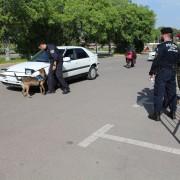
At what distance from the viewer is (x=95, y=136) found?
6207mm

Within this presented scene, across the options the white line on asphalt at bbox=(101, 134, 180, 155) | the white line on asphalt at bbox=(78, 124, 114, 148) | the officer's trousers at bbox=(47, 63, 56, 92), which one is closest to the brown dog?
the officer's trousers at bbox=(47, 63, 56, 92)

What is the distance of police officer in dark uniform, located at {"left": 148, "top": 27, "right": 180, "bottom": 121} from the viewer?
6.96 meters

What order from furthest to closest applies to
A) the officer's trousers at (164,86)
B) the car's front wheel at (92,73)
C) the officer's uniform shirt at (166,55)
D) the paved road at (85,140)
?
the car's front wheel at (92,73) < the officer's trousers at (164,86) < the officer's uniform shirt at (166,55) < the paved road at (85,140)

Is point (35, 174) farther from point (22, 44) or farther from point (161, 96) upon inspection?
point (22, 44)

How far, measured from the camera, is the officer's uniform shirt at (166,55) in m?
6.94

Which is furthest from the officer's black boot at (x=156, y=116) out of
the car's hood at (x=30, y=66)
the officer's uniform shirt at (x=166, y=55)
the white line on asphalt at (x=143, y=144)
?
the car's hood at (x=30, y=66)

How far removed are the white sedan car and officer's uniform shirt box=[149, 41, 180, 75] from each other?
4754mm

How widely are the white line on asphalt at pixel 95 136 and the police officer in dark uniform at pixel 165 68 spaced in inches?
49.6

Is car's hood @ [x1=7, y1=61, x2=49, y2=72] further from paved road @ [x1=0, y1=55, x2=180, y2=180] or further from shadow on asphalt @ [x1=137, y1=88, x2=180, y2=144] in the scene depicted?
shadow on asphalt @ [x1=137, y1=88, x2=180, y2=144]

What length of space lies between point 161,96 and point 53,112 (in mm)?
2586

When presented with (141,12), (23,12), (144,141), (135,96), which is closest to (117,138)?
(144,141)

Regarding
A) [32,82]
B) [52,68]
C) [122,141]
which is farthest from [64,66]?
[122,141]

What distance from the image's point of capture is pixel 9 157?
5.13m

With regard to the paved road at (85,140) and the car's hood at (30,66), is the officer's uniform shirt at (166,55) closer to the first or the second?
the paved road at (85,140)
